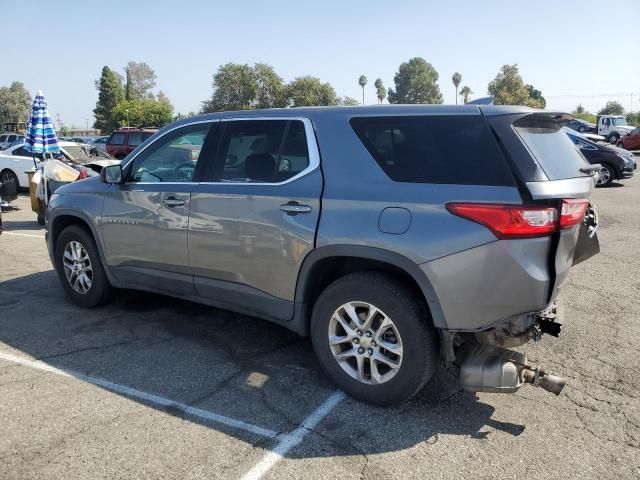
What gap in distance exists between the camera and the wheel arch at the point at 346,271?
3.03 metres

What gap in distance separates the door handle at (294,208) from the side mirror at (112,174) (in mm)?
1946

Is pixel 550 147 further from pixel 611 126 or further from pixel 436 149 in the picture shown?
pixel 611 126

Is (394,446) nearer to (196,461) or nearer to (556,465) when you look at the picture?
(556,465)

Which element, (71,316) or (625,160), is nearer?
(71,316)

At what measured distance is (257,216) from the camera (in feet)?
12.1

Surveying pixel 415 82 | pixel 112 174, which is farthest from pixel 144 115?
pixel 415 82

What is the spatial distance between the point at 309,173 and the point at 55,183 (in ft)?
27.4

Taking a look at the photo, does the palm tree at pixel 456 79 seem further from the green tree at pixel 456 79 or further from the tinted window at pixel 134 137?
the tinted window at pixel 134 137

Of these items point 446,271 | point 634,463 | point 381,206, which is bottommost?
point 634,463

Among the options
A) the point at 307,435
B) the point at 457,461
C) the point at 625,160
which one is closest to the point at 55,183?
the point at 307,435

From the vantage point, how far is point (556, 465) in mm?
2746

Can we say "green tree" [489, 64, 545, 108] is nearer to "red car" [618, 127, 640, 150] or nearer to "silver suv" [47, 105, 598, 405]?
"red car" [618, 127, 640, 150]

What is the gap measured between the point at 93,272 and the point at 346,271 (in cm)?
279

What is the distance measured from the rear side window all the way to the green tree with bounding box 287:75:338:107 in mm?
73971
